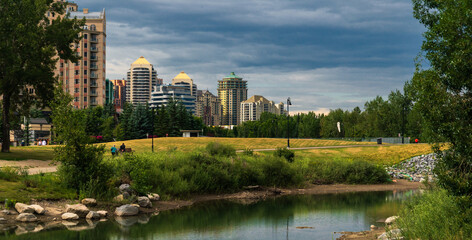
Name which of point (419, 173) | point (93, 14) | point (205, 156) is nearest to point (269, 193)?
point (205, 156)

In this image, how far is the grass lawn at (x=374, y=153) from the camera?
61.2 meters

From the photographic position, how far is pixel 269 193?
3891 centimetres

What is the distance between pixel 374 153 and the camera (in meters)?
64.7

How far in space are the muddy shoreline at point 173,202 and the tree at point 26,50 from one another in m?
21.4

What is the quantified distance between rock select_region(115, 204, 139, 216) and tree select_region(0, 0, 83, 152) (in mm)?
22365

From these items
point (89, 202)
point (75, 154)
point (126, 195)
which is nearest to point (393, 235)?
point (126, 195)

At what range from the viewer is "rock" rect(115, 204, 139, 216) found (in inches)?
1062

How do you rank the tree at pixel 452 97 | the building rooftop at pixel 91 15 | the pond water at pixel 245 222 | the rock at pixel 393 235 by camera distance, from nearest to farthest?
the tree at pixel 452 97 < the rock at pixel 393 235 < the pond water at pixel 245 222 < the building rooftop at pixel 91 15

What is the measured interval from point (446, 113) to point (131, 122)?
10203 cm

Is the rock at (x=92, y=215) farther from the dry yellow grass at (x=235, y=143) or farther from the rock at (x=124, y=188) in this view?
the dry yellow grass at (x=235, y=143)

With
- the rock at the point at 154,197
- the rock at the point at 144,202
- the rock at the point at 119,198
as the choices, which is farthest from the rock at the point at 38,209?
the rock at the point at 154,197

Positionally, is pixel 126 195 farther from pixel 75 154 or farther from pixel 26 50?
pixel 26 50

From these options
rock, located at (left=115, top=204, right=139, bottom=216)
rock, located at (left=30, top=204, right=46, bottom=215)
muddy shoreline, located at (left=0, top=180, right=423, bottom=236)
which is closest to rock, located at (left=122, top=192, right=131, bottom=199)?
muddy shoreline, located at (left=0, top=180, right=423, bottom=236)

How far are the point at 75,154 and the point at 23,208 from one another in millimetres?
4791
